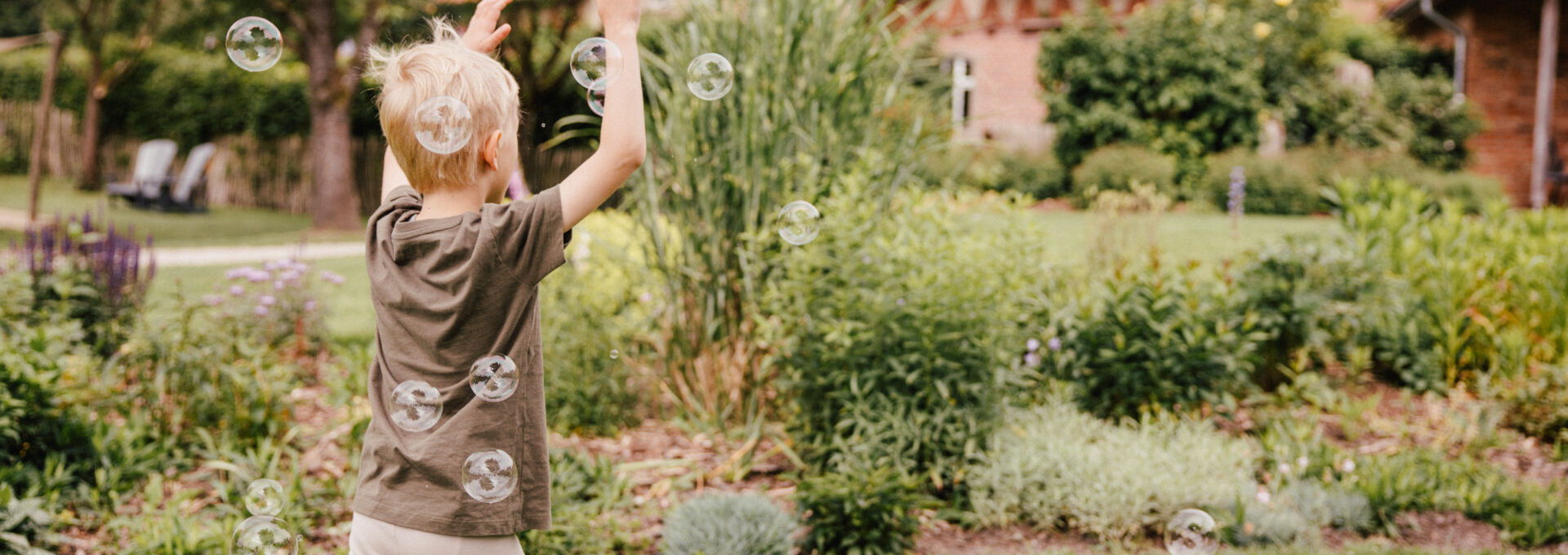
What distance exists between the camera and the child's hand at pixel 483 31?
195cm

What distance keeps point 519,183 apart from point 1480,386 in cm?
466

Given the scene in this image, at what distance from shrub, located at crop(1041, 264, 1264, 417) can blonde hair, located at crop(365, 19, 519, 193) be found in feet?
9.79

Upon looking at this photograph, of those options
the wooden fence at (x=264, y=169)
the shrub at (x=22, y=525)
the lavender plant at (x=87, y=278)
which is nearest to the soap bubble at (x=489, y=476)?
the shrub at (x=22, y=525)

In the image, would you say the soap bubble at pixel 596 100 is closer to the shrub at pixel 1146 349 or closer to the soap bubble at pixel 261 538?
the soap bubble at pixel 261 538

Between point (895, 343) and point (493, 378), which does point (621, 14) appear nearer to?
point (493, 378)

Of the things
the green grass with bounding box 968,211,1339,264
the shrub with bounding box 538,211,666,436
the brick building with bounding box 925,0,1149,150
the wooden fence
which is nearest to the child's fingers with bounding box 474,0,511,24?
the shrub with bounding box 538,211,666,436

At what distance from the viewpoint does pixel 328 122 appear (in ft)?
44.6

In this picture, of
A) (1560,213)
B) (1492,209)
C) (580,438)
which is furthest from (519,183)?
(1560,213)

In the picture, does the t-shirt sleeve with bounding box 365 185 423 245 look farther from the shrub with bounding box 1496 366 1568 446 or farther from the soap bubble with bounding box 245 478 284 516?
the shrub with bounding box 1496 366 1568 446

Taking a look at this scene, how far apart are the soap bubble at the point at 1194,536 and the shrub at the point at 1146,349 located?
3.51ft

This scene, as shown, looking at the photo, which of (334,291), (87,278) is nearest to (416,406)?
(87,278)

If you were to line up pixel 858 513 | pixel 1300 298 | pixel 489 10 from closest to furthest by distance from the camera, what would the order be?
pixel 489 10, pixel 858 513, pixel 1300 298

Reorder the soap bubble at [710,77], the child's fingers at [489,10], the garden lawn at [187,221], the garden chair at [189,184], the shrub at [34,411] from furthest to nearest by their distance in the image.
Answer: the garden chair at [189,184], the garden lawn at [187,221], the shrub at [34,411], the soap bubble at [710,77], the child's fingers at [489,10]

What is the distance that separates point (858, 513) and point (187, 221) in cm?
1493
